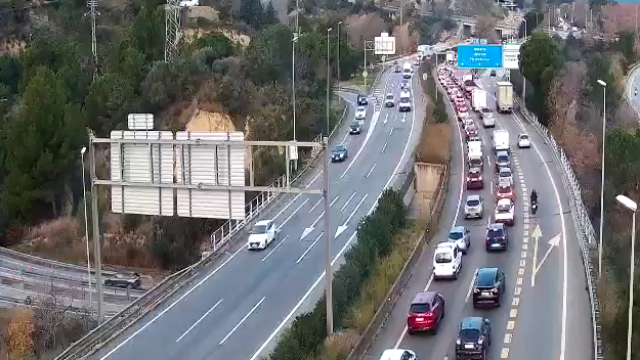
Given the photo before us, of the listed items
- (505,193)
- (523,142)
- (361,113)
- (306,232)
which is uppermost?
(361,113)

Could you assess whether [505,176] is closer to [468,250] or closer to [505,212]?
[505,212]

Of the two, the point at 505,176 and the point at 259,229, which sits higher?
→ the point at 505,176

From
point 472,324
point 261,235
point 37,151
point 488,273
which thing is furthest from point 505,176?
point 37,151

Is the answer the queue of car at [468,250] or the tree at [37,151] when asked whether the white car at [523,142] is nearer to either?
the queue of car at [468,250]

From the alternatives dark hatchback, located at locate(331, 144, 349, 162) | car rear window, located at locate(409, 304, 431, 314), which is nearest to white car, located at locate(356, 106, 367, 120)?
dark hatchback, located at locate(331, 144, 349, 162)

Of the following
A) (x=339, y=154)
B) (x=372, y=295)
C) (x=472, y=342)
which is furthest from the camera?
(x=339, y=154)

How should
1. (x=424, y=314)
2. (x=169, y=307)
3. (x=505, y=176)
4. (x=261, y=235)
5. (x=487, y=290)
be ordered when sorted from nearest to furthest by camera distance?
(x=424, y=314), (x=487, y=290), (x=169, y=307), (x=261, y=235), (x=505, y=176)

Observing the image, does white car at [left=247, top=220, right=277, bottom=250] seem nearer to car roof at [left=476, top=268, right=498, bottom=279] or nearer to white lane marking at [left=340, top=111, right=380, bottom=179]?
car roof at [left=476, top=268, right=498, bottom=279]
